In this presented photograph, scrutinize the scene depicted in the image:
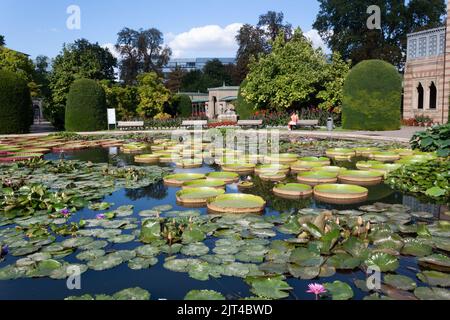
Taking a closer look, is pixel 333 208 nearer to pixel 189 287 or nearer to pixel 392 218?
pixel 392 218

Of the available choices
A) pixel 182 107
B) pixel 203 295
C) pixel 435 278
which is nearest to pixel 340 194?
pixel 435 278

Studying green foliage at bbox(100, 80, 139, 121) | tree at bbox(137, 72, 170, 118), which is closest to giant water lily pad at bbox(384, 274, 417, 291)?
green foliage at bbox(100, 80, 139, 121)

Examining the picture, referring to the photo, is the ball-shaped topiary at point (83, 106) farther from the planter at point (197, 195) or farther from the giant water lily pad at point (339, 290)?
the giant water lily pad at point (339, 290)

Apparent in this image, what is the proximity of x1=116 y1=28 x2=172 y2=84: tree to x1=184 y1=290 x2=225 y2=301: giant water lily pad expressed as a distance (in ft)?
185

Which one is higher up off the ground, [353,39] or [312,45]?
[353,39]

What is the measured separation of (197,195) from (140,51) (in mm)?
55049

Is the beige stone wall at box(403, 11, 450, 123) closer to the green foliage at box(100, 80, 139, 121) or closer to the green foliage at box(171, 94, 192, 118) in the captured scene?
the green foliage at box(171, 94, 192, 118)

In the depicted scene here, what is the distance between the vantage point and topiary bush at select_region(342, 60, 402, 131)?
20500mm

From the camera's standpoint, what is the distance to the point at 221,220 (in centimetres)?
529

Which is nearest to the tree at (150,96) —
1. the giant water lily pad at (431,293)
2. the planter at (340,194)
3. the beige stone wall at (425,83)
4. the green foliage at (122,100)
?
the green foliage at (122,100)

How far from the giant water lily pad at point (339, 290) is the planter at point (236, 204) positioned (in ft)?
7.93

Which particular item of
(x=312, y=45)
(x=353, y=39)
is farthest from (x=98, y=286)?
(x=353, y=39)
